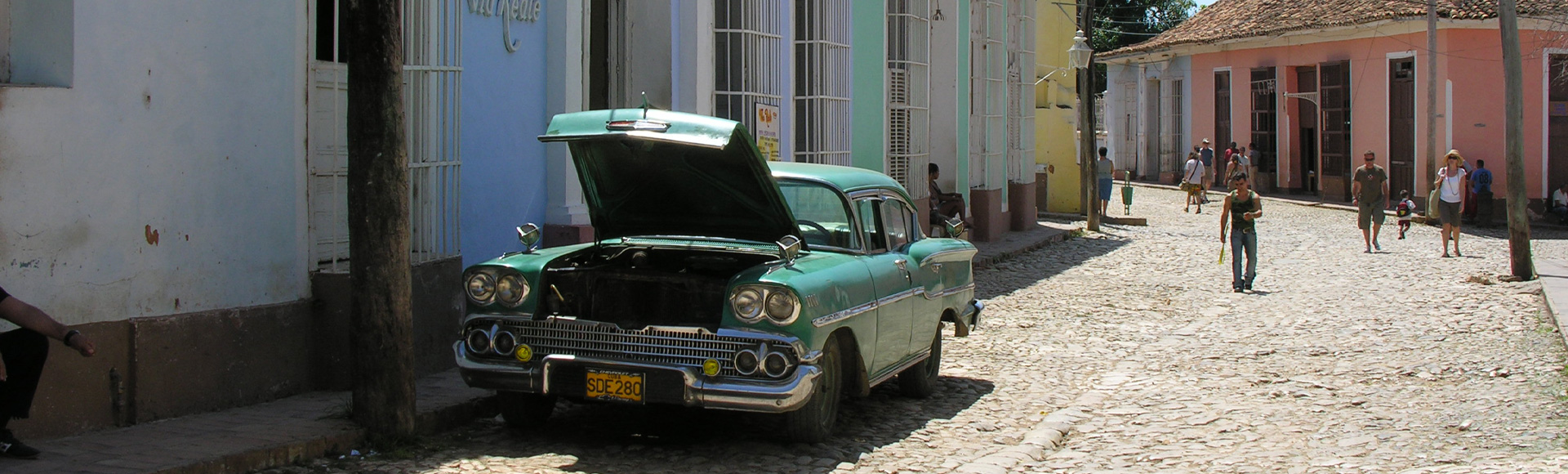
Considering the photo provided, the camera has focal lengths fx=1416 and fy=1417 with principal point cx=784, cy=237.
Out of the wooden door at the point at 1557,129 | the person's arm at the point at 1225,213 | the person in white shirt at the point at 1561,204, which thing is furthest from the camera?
the wooden door at the point at 1557,129

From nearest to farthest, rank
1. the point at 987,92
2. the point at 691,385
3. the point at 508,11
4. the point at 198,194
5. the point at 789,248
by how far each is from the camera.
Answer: the point at 691,385 < the point at 789,248 < the point at 198,194 < the point at 508,11 < the point at 987,92

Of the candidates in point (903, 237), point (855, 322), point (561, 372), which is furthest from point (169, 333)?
point (903, 237)

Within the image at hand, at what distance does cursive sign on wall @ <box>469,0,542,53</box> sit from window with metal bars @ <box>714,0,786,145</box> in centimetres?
293

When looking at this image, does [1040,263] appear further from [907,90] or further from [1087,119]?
[1087,119]

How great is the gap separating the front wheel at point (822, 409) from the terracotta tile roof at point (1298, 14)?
22.6 meters

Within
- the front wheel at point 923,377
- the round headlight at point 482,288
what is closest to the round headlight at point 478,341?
the round headlight at point 482,288

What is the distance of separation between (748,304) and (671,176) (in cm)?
110

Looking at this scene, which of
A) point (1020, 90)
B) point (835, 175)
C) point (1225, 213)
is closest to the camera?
→ point (835, 175)

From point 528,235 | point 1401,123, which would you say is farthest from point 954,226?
point 1401,123

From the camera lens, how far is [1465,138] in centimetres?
2631

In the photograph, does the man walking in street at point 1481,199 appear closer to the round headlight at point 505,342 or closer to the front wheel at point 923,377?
the front wheel at point 923,377

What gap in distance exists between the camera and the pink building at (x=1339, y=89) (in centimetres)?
2589

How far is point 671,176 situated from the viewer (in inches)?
270

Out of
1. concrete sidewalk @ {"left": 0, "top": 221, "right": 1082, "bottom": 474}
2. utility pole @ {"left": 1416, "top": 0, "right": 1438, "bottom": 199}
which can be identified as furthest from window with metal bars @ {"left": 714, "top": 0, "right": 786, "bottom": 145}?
utility pole @ {"left": 1416, "top": 0, "right": 1438, "bottom": 199}
